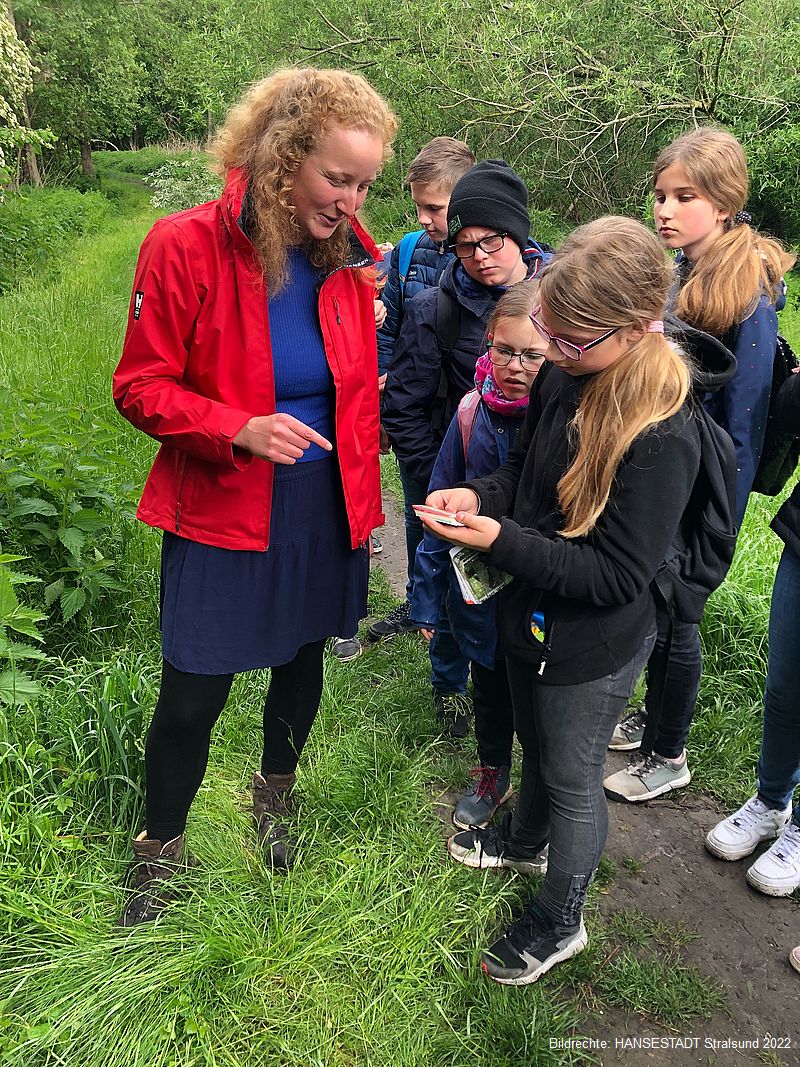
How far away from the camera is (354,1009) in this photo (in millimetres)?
1986

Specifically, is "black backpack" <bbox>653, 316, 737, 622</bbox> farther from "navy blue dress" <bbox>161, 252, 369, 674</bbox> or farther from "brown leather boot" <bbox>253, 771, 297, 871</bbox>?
"brown leather boot" <bbox>253, 771, 297, 871</bbox>

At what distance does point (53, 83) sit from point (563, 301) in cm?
3021

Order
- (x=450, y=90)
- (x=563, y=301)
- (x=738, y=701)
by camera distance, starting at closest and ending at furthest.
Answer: (x=563, y=301) → (x=738, y=701) → (x=450, y=90)

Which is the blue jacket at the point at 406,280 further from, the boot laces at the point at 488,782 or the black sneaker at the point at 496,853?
the black sneaker at the point at 496,853

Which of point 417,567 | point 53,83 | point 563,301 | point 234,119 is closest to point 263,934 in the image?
point 417,567

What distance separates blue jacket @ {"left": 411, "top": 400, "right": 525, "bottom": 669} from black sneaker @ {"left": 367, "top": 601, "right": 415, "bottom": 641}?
3.62 feet

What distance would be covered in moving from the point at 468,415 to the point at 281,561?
31.4 inches

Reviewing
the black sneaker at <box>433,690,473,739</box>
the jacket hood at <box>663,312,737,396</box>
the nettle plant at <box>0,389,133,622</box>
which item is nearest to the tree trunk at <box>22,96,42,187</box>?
the nettle plant at <box>0,389,133,622</box>

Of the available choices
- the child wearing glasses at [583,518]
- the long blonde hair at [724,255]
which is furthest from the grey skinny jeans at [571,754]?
the long blonde hair at [724,255]

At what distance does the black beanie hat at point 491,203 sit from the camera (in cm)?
255

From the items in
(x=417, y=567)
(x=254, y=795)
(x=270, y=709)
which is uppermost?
(x=417, y=567)

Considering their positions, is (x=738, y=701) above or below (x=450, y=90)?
below

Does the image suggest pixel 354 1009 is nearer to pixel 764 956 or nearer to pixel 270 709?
pixel 270 709

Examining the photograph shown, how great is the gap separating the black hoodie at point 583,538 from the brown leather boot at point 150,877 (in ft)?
3.59
